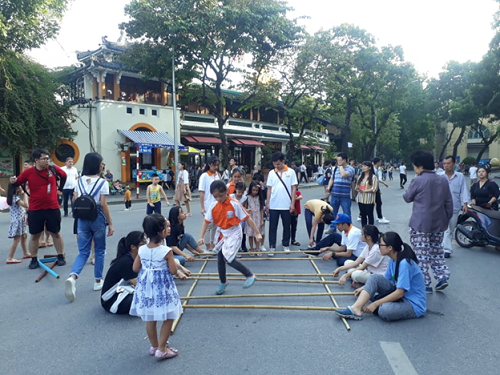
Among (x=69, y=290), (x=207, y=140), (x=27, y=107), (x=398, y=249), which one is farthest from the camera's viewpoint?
(x=207, y=140)

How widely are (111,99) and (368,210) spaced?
1741 centimetres

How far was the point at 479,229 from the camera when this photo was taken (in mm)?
6859

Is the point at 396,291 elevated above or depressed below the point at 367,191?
below

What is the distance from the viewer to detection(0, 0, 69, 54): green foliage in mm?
12633

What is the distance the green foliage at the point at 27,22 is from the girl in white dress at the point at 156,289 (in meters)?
11.8

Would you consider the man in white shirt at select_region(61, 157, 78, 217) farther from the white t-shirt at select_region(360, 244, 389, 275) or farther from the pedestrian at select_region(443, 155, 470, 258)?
the pedestrian at select_region(443, 155, 470, 258)

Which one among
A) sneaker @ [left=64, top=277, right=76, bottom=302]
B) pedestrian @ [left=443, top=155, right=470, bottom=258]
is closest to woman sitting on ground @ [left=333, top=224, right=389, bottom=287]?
pedestrian @ [left=443, top=155, right=470, bottom=258]

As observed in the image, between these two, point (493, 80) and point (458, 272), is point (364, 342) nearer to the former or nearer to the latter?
point (458, 272)

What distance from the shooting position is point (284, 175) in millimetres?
6523

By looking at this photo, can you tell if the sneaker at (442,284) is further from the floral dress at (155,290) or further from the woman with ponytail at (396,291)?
the floral dress at (155,290)

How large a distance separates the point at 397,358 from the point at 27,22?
15.4 m

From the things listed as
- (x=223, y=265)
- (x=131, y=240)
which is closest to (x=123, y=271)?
(x=131, y=240)

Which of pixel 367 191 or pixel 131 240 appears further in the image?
pixel 367 191

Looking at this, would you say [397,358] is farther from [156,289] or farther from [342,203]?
[342,203]
